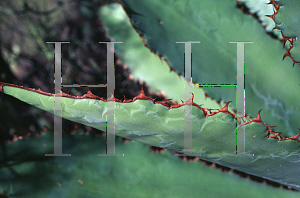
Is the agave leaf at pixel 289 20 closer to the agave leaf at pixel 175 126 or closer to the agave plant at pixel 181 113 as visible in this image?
the agave plant at pixel 181 113

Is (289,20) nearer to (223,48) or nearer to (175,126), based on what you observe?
(223,48)

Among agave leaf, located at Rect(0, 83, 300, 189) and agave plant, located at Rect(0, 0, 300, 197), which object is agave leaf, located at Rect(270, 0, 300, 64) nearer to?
agave plant, located at Rect(0, 0, 300, 197)

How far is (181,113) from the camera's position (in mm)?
334

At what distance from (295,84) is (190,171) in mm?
221

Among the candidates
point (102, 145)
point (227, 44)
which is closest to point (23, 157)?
point (102, 145)

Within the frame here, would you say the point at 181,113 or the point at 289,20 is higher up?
the point at 289,20

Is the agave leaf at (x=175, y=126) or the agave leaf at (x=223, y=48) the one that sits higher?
the agave leaf at (x=223, y=48)

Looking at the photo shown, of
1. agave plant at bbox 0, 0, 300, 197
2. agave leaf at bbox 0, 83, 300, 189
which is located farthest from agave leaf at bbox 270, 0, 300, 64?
agave leaf at bbox 0, 83, 300, 189

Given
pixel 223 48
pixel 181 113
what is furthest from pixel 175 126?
pixel 223 48

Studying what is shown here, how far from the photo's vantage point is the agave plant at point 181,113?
35 cm

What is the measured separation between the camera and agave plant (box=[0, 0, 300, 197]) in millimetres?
349

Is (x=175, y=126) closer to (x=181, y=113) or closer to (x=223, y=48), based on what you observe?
(x=181, y=113)

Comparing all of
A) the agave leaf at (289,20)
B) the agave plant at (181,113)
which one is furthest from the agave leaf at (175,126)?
the agave leaf at (289,20)

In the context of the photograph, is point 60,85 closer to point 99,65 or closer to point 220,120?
point 99,65
